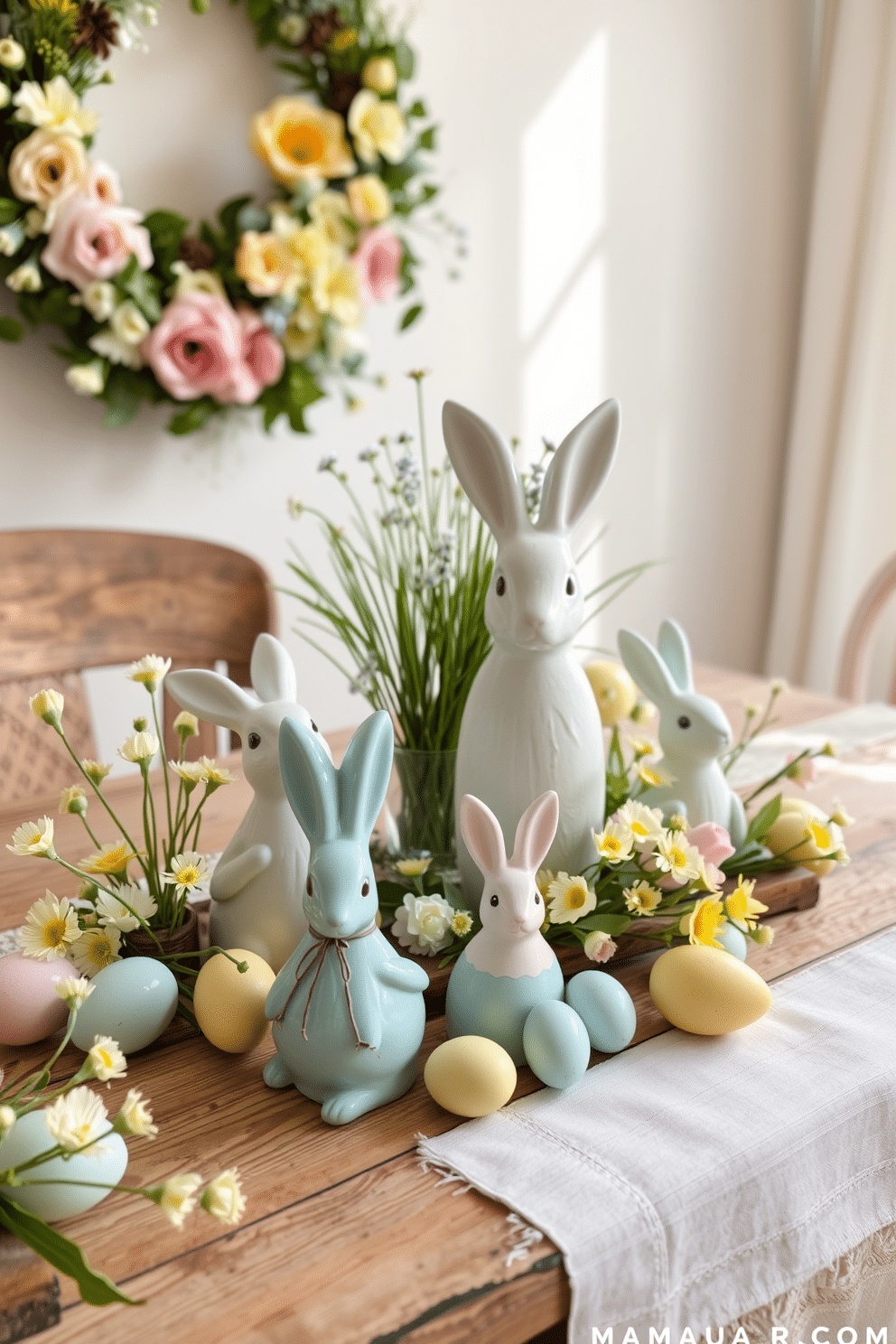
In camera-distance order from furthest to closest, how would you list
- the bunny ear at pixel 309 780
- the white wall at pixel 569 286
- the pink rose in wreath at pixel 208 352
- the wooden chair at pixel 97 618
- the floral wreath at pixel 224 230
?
the white wall at pixel 569 286, the pink rose in wreath at pixel 208 352, the floral wreath at pixel 224 230, the wooden chair at pixel 97 618, the bunny ear at pixel 309 780

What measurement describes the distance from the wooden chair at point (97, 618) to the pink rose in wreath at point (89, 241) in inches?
16.3

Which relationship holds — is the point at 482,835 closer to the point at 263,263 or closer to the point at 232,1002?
the point at 232,1002

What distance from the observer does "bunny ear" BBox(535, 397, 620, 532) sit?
794 mm

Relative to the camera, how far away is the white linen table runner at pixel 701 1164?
2.00 ft

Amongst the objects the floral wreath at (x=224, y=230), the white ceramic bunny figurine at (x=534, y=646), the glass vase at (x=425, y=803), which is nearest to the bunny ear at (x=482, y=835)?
the white ceramic bunny figurine at (x=534, y=646)

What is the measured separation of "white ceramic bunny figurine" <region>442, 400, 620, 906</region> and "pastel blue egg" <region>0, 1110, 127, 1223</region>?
0.34m

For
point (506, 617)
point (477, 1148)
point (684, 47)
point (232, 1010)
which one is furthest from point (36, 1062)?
point (684, 47)

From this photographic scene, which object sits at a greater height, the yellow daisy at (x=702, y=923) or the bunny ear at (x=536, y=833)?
the bunny ear at (x=536, y=833)

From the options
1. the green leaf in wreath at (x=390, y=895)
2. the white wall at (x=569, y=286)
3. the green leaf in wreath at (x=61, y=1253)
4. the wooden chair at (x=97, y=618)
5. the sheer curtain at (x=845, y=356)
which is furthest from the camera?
the sheer curtain at (x=845, y=356)

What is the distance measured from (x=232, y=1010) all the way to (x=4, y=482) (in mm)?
1311

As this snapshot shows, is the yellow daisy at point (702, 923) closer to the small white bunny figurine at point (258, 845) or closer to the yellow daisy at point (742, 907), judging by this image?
the yellow daisy at point (742, 907)

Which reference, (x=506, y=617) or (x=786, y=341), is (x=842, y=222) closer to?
(x=786, y=341)

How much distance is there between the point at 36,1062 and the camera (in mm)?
741

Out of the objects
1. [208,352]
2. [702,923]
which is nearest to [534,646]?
[702,923]
